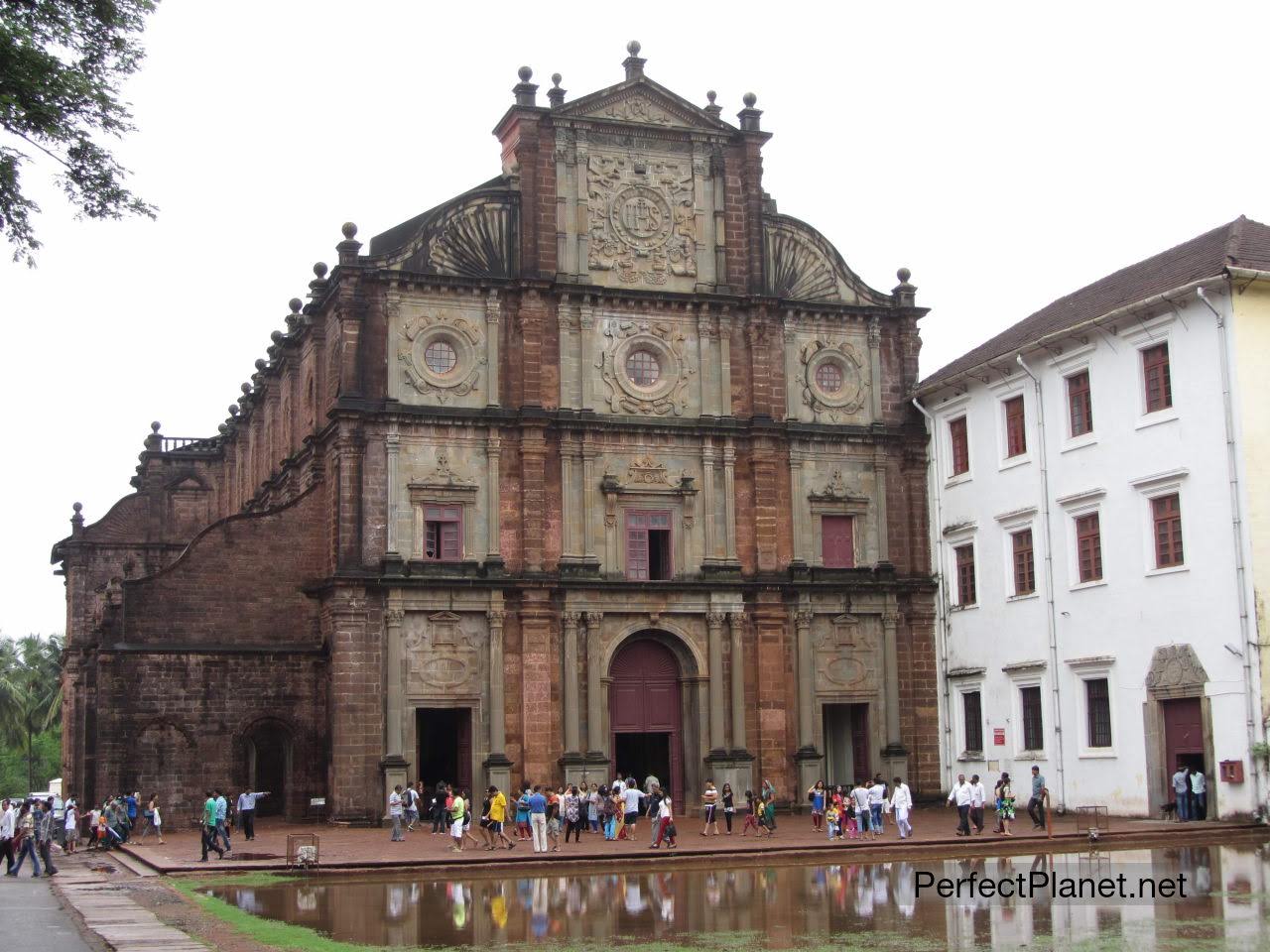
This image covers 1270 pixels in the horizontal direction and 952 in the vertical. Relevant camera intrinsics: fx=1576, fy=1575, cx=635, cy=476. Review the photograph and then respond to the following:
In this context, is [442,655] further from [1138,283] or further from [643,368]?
[1138,283]

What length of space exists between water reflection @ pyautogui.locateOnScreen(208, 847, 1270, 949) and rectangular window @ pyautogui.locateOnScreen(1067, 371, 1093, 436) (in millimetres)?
11758

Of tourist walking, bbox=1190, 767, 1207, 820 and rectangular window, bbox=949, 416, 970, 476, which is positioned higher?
rectangular window, bbox=949, 416, 970, 476

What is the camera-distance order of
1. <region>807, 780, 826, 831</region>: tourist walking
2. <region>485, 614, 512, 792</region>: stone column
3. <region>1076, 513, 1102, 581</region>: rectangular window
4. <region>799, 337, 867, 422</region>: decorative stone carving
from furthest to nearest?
<region>799, 337, 867, 422</region>: decorative stone carving → <region>485, 614, 512, 792</region>: stone column → <region>1076, 513, 1102, 581</region>: rectangular window → <region>807, 780, 826, 831</region>: tourist walking

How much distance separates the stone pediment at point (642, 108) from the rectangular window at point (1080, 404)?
12209 millimetres

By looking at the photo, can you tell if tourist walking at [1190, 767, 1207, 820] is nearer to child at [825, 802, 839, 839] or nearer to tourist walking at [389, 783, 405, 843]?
child at [825, 802, 839, 839]

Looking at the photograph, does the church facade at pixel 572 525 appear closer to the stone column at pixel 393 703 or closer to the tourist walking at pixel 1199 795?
the stone column at pixel 393 703

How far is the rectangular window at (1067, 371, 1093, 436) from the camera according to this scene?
3731 centimetres

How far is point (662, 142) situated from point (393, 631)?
49.5 ft

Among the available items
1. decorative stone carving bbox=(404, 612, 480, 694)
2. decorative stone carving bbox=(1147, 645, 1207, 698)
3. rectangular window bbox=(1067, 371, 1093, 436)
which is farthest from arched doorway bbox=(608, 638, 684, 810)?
decorative stone carving bbox=(1147, 645, 1207, 698)

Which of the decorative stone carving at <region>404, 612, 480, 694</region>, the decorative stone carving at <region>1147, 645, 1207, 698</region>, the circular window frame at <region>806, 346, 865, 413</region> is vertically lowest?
the decorative stone carving at <region>1147, 645, 1207, 698</region>

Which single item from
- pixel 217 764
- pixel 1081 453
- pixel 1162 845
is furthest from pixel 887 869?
pixel 217 764

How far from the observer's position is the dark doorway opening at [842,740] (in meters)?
42.6

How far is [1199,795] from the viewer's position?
108 feet

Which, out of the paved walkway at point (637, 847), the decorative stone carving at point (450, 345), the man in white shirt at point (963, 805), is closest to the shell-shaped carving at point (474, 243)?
the decorative stone carving at point (450, 345)
